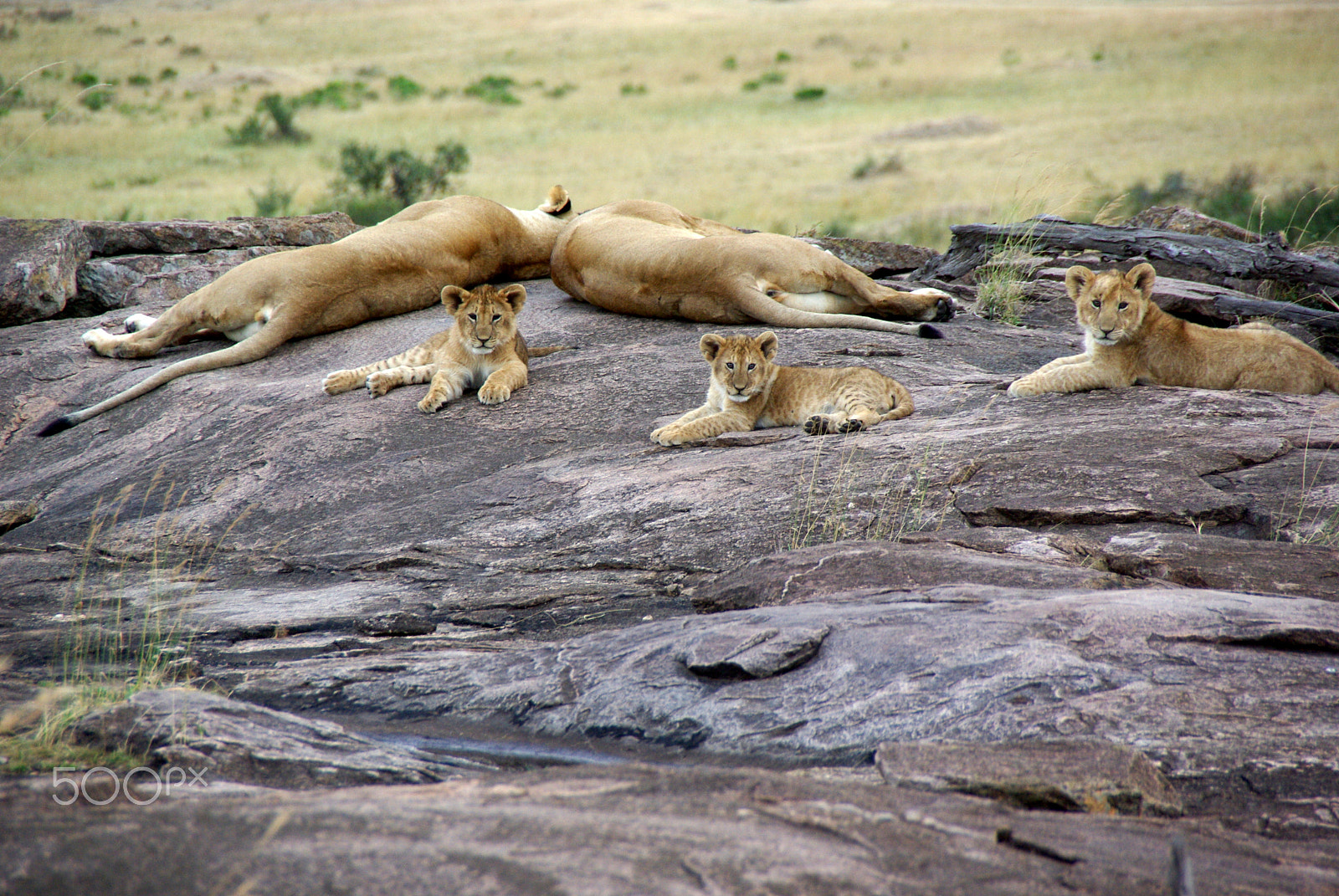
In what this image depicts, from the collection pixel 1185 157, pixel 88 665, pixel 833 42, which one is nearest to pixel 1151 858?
pixel 88 665

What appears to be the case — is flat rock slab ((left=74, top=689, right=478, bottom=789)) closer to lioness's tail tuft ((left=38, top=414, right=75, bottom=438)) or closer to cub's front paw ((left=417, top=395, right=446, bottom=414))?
cub's front paw ((left=417, top=395, right=446, bottom=414))

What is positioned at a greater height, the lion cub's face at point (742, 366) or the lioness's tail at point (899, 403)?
the lion cub's face at point (742, 366)

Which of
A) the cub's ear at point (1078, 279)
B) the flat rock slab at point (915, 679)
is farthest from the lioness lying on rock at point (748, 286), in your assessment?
the flat rock slab at point (915, 679)

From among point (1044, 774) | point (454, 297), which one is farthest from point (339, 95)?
point (1044, 774)

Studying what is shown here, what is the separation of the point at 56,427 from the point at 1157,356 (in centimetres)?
705

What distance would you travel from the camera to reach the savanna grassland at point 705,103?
86.3 feet

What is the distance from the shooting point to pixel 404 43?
61375 millimetres

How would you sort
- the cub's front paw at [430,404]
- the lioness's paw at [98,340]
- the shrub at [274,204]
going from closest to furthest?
the cub's front paw at [430,404] < the lioness's paw at [98,340] < the shrub at [274,204]

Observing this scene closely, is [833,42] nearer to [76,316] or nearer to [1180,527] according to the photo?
[76,316]

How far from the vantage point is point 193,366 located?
26.4ft

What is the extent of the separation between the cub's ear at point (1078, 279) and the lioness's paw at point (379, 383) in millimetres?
4326

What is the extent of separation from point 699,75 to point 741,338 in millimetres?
47408

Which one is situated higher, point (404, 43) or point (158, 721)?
point (404, 43)

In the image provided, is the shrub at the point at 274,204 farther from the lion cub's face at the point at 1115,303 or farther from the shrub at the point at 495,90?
the shrub at the point at 495,90
